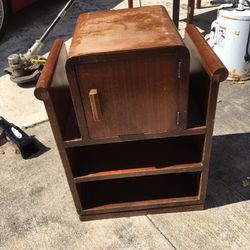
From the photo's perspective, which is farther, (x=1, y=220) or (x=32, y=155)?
(x=32, y=155)

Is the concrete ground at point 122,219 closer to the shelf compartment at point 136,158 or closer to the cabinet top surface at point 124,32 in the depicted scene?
the shelf compartment at point 136,158

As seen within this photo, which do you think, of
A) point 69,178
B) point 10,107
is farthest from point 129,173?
point 10,107

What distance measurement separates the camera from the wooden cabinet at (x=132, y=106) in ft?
5.11

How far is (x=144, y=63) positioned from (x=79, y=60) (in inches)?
11.7

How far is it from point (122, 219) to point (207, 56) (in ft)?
3.96

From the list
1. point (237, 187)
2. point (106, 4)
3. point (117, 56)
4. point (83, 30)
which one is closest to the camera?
point (117, 56)

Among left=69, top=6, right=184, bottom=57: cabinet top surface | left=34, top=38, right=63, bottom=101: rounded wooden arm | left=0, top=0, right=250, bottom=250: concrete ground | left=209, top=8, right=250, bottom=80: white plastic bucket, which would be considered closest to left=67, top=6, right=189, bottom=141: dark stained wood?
left=69, top=6, right=184, bottom=57: cabinet top surface

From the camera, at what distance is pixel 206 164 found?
1961 mm

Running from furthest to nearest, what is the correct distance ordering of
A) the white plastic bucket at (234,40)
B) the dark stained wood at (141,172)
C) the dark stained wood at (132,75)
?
the white plastic bucket at (234,40), the dark stained wood at (141,172), the dark stained wood at (132,75)

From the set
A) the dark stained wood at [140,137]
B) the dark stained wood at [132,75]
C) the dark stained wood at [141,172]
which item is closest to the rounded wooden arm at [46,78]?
the dark stained wood at [132,75]

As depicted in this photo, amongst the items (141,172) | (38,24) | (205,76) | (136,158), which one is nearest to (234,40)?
(205,76)

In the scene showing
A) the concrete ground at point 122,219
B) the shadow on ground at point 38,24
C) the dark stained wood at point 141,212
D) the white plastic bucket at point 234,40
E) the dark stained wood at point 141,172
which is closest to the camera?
the dark stained wood at point 141,172

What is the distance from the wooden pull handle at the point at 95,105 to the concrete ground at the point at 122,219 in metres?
0.90

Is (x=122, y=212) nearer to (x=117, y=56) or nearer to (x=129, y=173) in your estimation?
(x=129, y=173)
